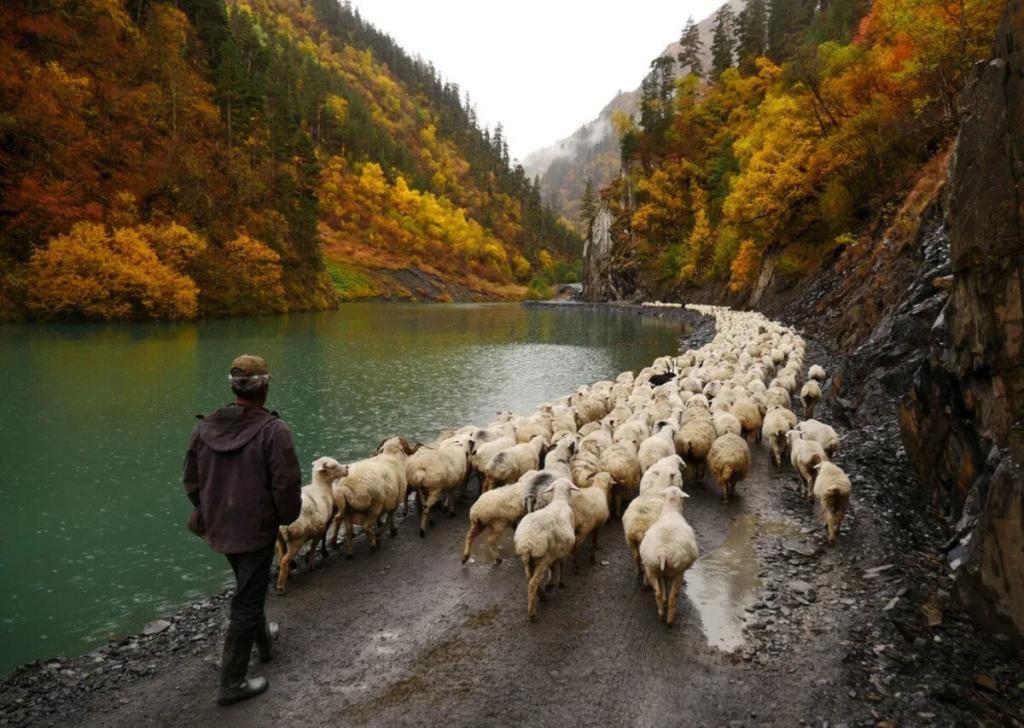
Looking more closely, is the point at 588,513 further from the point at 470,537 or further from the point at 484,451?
the point at 484,451

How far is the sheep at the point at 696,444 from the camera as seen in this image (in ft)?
37.5

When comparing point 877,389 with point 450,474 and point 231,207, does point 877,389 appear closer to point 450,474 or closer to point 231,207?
point 450,474

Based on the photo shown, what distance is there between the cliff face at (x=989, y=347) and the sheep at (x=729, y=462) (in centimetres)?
295

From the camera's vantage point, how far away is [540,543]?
700 centimetres

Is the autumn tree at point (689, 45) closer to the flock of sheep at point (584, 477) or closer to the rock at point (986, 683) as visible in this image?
the flock of sheep at point (584, 477)

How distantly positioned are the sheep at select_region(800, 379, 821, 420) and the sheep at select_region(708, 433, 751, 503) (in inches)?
223

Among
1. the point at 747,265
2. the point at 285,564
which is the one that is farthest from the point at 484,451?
the point at 747,265

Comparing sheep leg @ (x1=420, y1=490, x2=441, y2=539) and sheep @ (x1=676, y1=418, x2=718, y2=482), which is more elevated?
sheep @ (x1=676, y1=418, x2=718, y2=482)

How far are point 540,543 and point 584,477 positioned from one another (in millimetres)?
3053

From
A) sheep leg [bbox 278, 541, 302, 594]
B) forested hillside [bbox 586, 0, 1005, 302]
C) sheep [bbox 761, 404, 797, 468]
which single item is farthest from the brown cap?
forested hillside [bbox 586, 0, 1005, 302]

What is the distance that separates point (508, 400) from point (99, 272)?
1557 inches

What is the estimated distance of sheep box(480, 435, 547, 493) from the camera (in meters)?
10.2

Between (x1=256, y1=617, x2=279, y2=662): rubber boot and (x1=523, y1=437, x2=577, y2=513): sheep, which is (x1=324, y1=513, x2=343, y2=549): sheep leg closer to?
(x1=256, y1=617, x2=279, y2=662): rubber boot

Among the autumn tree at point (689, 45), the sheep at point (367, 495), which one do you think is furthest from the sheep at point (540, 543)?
the autumn tree at point (689, 45)
